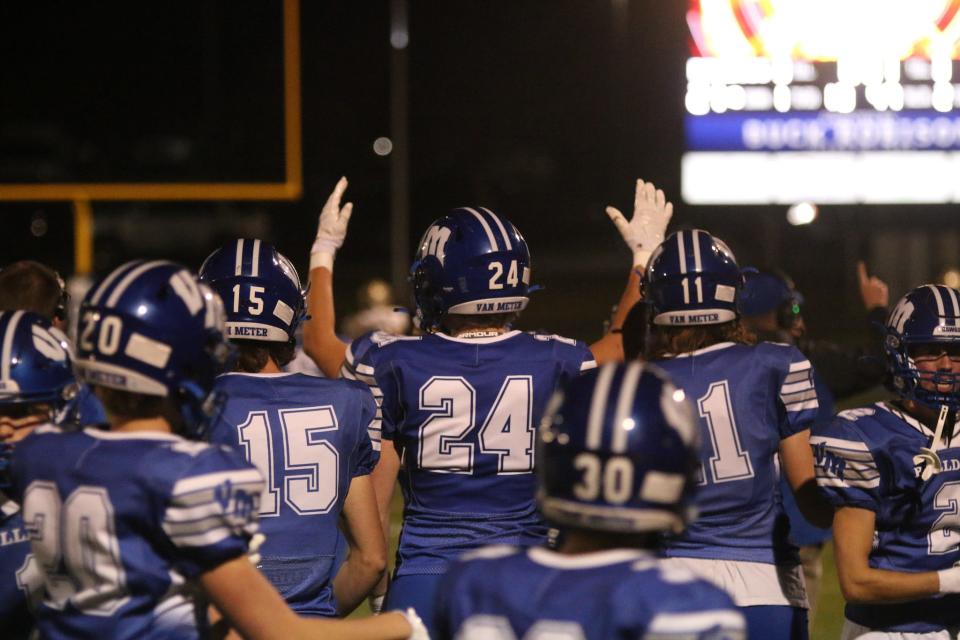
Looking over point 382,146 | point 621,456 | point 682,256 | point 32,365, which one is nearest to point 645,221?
point 682,256

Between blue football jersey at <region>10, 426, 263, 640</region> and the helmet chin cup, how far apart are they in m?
1.78

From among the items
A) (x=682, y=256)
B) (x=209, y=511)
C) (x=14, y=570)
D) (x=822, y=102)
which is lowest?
(x=14, y=570)

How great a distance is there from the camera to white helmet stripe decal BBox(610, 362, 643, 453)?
2090mm

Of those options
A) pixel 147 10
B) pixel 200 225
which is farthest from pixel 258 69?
pixel 200 225

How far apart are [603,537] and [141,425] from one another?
3.05 feet

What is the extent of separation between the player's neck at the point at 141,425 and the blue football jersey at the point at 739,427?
1.56 m

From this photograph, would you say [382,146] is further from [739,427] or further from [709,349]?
[739,427]

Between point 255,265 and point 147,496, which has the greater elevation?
point 255,265

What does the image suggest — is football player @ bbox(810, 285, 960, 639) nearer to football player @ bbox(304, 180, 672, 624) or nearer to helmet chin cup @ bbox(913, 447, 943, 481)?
helmet chin cup @ bbox(913, 447, 943, 481)

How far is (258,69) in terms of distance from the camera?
2288 cm

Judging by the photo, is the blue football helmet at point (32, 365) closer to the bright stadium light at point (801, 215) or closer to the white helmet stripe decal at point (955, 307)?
the white helmet stripe decal at point (955, 307)

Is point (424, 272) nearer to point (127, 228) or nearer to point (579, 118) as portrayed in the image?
point (127, 228)

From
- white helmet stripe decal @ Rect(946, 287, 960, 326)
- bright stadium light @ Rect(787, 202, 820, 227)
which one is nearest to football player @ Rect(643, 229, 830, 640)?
white helmet stripe decal @ Rect(946, 287, 960, 326)

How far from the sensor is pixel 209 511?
7.60ft
